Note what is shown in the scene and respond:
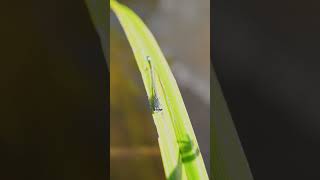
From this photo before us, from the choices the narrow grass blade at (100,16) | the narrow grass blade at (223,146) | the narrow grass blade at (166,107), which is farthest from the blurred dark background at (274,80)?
the narrow grass blade at (100,16)

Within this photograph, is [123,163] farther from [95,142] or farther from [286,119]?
[286,119]

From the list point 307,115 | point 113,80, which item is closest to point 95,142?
point 113,80

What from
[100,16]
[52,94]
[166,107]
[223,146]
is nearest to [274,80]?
[223,146]

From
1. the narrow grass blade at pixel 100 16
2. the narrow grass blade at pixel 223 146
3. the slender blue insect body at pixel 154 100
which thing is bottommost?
the narrow grass blade at pixel 223 146

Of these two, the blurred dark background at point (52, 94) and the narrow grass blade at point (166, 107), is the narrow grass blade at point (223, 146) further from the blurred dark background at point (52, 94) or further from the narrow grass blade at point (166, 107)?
the blurred dark background at point (52, 94)

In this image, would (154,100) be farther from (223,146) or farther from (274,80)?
(274,80)

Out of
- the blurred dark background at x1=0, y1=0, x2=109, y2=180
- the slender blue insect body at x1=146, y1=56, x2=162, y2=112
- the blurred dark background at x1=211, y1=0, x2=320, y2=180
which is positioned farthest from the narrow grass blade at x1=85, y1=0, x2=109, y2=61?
the blurred dark background at x1=211, y1=0, x2=320, y2=180

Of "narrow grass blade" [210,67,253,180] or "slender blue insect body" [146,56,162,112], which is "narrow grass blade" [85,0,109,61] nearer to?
"slender blue insect body" [146,56,162,112]
